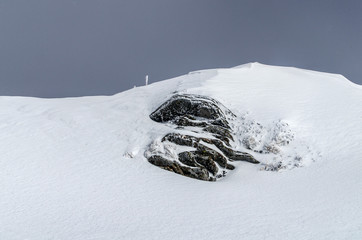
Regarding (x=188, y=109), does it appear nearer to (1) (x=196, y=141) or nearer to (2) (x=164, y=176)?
(1) (x=196, y=141)

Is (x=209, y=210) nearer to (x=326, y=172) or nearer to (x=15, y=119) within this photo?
(x=326, y=172)

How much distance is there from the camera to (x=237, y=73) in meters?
24.2

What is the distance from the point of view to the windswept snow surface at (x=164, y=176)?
8.91 metres

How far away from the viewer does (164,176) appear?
1352cm

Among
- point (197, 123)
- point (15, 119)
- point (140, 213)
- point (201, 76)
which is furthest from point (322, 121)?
point (15, 119)

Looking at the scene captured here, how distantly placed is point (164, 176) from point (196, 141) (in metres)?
2.91

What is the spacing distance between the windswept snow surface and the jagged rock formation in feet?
1.95

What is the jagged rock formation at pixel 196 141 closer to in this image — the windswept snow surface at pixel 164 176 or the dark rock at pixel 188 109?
the dark rock at pixel 188 109

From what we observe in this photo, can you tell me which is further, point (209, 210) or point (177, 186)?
point (177, 186)

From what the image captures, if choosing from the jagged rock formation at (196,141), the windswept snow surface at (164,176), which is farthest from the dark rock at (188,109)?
the windswept snow surface at (164,176)

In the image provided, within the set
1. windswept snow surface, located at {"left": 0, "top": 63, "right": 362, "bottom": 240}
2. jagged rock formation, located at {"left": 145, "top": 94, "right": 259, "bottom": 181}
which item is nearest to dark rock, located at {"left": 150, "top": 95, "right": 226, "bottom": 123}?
jagged rock formation, located at {"left": 145, "top": 94, "right": 259, "bottom": 181}

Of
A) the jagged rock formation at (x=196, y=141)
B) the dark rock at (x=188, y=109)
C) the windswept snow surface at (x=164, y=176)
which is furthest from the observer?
the dark rock at (x=188, y=109)

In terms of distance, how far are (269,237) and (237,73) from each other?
18.0 metres

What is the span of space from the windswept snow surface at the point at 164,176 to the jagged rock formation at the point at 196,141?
60 centimetres
